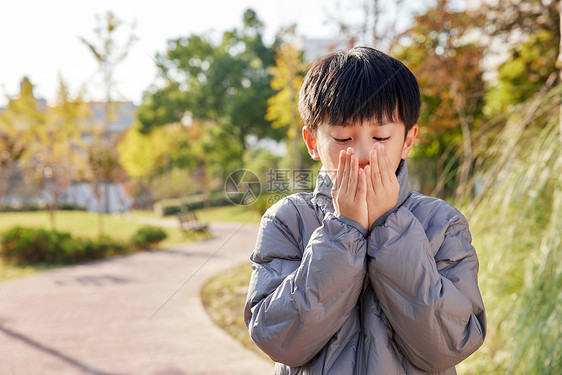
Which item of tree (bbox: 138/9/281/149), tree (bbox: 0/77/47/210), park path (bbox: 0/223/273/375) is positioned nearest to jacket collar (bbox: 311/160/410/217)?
park path (bbox: 0/223/273/375)

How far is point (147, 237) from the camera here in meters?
10.8

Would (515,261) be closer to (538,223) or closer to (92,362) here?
(538,223)

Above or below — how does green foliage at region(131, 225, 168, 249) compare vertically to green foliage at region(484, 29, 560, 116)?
below

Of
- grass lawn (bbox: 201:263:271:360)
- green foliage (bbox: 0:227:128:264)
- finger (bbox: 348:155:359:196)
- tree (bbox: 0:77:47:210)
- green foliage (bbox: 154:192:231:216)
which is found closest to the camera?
finger (bbox: 348:155:359:196)

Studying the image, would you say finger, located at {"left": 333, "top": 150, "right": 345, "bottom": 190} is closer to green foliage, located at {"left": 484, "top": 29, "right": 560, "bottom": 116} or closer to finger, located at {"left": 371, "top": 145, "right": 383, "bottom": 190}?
finger, located at {"left": 371, "top": 145, "right": 383, "bottom": 190}

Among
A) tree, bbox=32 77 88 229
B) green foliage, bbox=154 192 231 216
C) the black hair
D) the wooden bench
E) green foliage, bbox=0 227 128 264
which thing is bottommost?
green foliage, bbox=154 192 231 216

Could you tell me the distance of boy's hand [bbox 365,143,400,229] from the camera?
95cm

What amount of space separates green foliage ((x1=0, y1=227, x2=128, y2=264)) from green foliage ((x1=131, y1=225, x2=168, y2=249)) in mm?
1354

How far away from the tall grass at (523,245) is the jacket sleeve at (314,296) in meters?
1.50

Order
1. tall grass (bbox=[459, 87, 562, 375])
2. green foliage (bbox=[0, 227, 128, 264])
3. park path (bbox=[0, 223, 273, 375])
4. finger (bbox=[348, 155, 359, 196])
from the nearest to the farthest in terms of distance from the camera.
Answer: finger (bbox=[348, 155, 359, 196]) < tall grass (bbox=[459, 87, 562, 375]) < park path (bbox=[0, 223, 273, 375]) < green foliage (bbox=[0, 227, 128, 264])

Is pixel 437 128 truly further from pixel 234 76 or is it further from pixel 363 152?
pixel 234 76

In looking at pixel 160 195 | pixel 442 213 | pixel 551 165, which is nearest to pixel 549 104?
pixel 551 165

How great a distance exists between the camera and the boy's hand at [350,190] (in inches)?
37.0

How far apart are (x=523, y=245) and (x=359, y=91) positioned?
197 centimetres
